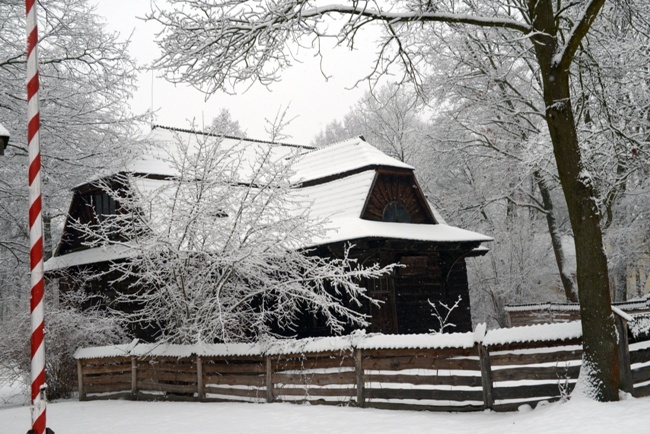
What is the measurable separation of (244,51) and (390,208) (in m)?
13.7

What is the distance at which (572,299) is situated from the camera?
976 inches

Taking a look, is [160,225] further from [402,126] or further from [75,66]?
[402,126]

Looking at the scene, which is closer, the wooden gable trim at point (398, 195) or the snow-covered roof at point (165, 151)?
the snow-covered roof at point (165, 151)

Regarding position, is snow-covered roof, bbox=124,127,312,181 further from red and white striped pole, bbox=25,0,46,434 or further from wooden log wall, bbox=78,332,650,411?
red and white striped pole, bbox=25,0,46,434

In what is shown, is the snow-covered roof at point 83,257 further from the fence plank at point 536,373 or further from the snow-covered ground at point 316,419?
the fence plank at point 536,373

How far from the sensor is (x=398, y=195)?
2247 cm

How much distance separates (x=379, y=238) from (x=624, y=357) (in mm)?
10408

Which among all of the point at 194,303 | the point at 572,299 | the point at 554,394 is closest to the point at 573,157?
the point at 554,394

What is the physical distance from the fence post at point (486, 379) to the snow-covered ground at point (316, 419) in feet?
0.64

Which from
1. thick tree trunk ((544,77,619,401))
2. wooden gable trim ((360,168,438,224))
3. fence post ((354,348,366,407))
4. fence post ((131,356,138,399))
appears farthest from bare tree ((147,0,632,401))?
wooden gable trim ((360,168,438,224))

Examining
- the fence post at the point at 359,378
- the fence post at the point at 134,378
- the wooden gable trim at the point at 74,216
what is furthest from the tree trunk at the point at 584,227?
the wooden gable trim at the point at 74,216

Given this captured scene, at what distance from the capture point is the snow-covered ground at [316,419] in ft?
26.5

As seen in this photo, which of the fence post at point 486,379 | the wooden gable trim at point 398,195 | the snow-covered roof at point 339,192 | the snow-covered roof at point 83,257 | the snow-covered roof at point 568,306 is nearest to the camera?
the fence post at point 486,379

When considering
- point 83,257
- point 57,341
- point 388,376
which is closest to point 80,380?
point 57,341
